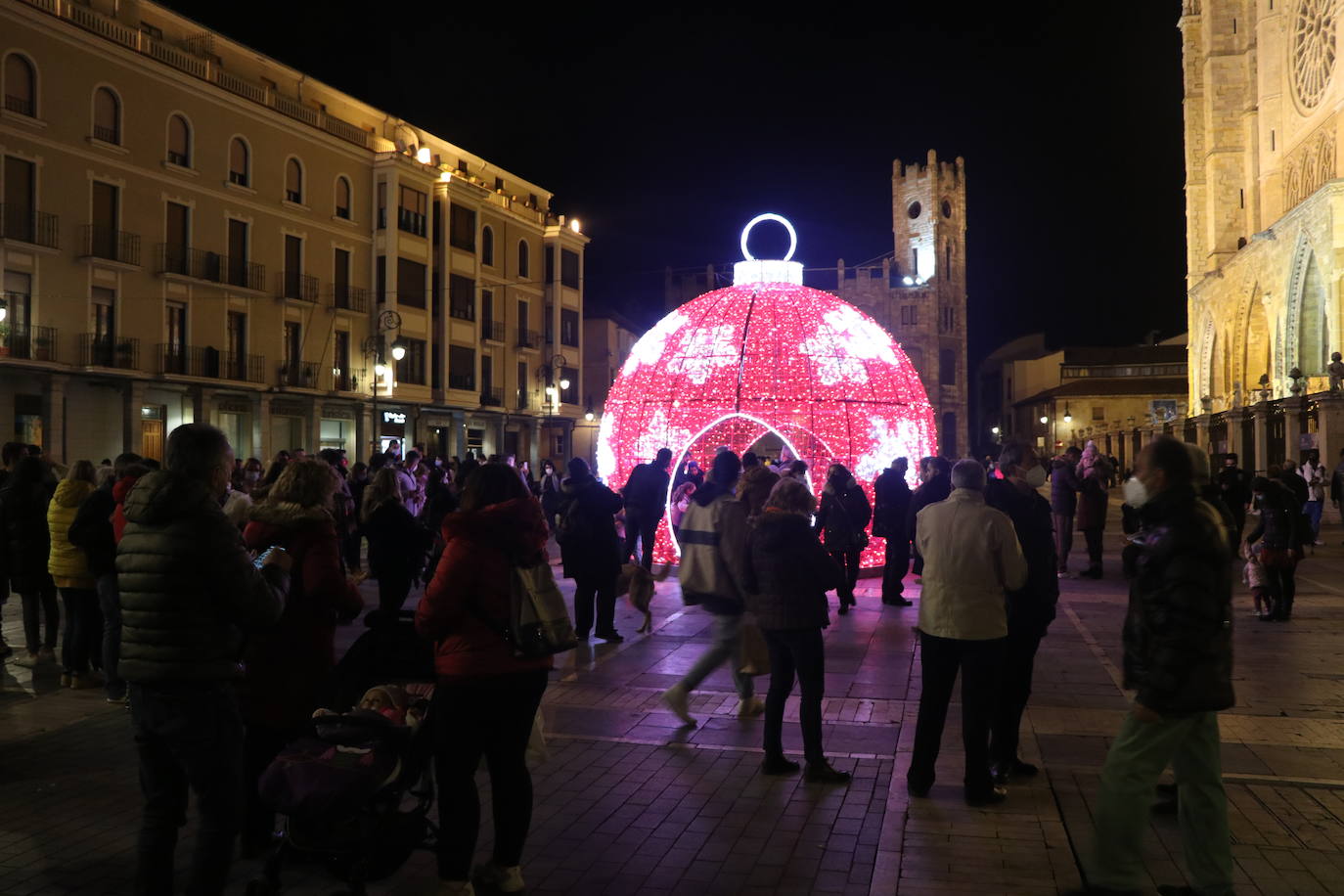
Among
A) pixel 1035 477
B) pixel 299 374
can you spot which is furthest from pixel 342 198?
pixel 1035 477

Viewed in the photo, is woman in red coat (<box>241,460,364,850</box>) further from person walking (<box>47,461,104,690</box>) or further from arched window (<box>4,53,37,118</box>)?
arched window (<box>4,53,37,118</box>)

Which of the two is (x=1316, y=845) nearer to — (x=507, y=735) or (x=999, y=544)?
(x=999, y=544)

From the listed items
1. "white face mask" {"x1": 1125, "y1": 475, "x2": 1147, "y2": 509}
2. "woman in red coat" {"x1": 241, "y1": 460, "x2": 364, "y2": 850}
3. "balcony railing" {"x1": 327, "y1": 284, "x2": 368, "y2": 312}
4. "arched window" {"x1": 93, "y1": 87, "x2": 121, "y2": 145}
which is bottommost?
"woman in red coat" {"x1": 241, "y1": 460, "x2": 364, "y2": 850}

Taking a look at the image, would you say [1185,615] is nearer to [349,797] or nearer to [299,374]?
[349,797]

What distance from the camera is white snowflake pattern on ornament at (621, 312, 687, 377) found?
15.1 m

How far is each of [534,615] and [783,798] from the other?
1.98 meters

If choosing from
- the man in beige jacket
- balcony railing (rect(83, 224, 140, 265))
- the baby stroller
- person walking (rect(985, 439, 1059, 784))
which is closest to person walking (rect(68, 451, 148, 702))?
the baby stroller

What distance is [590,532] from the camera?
9.46 m

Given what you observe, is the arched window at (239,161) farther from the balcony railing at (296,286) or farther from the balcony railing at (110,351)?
the balcony railing at (110,351)

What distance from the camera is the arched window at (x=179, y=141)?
93.5 ft

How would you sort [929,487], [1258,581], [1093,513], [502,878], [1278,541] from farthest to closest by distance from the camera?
[1093,513] → [929,487] → [1258,581] → [1278,541] → [502,878]

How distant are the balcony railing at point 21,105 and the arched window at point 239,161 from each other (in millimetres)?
6102

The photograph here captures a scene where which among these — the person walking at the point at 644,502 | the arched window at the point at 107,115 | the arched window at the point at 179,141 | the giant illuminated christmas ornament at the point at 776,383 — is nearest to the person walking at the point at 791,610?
the person walking at the point at 644,502

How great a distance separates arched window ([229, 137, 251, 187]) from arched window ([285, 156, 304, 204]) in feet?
5.12
